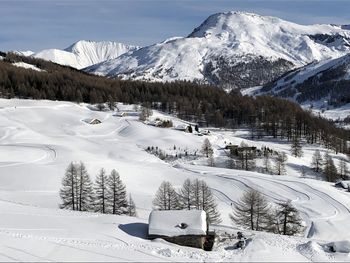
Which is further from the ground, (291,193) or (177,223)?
(177,223)

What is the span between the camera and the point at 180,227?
46.1 m

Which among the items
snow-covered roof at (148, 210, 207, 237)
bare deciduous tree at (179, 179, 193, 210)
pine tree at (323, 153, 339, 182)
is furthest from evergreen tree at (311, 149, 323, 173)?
snow-covered roof at (148, 210, 207, 237)

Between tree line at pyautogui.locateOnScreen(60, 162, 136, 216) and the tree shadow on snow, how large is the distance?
17.9 meters

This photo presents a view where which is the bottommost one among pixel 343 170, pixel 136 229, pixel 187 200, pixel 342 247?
pixel 343 170

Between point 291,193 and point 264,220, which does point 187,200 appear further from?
point 291,193

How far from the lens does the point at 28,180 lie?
84.6 m

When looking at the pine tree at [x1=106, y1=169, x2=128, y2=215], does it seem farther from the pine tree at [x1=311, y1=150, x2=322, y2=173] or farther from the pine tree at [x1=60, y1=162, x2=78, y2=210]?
the pine tree at [x1=311, y1=150, x2=322, y2=173]

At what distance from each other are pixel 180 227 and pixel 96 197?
3114cm

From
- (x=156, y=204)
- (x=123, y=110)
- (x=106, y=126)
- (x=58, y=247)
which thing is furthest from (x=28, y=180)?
(x=123, y=110)

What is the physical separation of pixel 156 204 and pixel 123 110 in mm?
114142

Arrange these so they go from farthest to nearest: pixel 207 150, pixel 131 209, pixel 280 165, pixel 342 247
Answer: pixel 207 150
pixel 280 165
pixel 131 209
pixel 342 247

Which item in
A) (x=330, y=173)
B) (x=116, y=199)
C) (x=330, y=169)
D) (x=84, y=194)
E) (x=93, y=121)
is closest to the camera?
(x=116, y=199)

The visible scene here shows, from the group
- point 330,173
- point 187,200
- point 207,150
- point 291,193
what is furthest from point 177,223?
point 207,150

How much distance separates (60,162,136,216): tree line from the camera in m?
70.2
